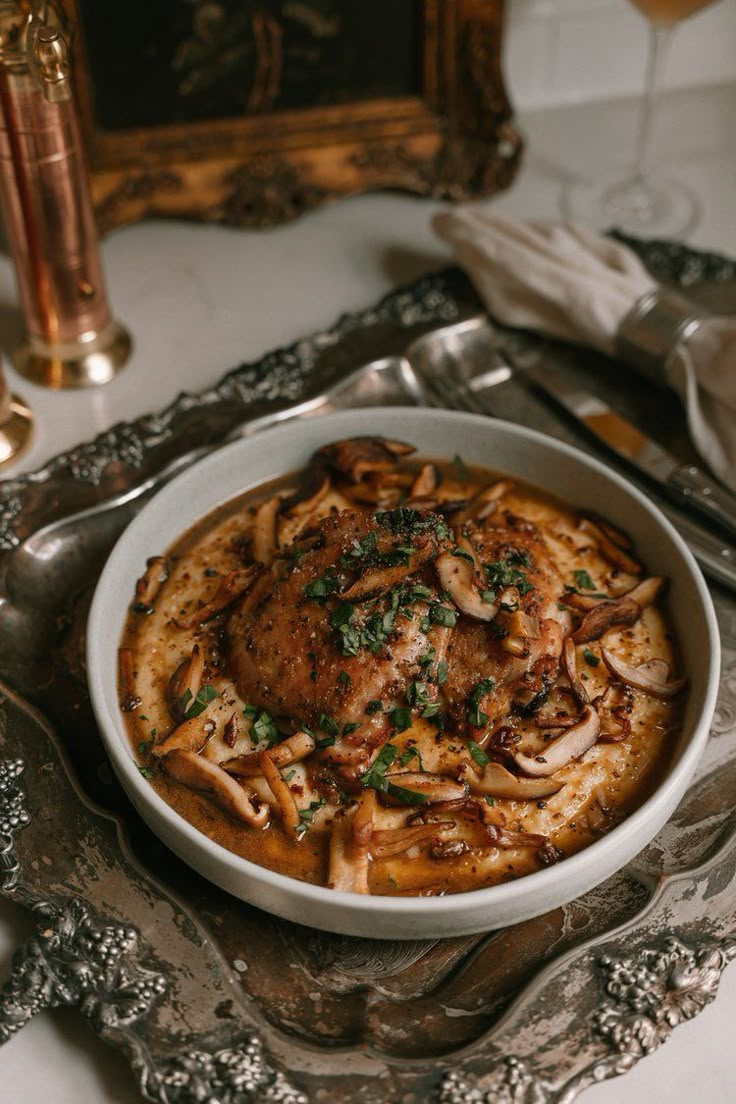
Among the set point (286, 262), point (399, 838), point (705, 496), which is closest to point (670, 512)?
point (705, 496)

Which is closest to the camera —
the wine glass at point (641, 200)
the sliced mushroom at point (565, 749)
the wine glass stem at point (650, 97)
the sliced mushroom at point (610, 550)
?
the sliced mushroom at point (565, 749)

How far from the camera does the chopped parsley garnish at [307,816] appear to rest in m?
1.70

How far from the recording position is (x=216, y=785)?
1709 mm

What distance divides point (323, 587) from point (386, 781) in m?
0.32

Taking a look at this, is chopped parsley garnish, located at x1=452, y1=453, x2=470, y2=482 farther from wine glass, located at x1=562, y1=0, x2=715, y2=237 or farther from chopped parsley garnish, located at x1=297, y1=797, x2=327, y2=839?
wine glass, located at x1=562, y1=0, x2=715, y2=237

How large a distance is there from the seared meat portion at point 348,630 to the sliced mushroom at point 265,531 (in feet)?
0.50

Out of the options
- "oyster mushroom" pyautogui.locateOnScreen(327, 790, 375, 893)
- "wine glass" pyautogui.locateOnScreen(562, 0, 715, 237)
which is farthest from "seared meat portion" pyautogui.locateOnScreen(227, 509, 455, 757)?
"wine glass" pyautogui.locateOnScreen(562, 0, 715, 237)

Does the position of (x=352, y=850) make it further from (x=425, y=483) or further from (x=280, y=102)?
(x=280, y=102)

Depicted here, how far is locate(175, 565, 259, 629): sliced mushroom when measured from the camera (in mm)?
1982

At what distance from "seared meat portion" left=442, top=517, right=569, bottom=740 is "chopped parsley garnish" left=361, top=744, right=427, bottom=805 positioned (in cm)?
12

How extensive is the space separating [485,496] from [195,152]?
1.33 m

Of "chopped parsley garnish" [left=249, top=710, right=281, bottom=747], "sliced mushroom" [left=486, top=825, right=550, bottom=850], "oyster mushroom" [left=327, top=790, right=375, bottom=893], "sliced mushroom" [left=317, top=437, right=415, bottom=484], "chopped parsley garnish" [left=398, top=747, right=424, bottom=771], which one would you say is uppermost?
"sliced mushroom" [left=317, top=437, right=415, bottom=484]

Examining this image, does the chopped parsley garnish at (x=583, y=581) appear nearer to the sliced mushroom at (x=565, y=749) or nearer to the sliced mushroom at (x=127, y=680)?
the sliced mushroom at (x=565, y=749)

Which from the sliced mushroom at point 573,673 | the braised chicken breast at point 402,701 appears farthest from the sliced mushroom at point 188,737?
the sliced mushroom at point 573,673
